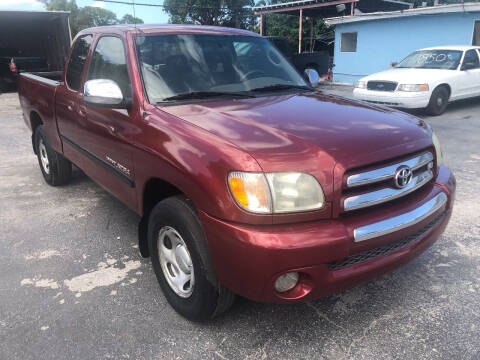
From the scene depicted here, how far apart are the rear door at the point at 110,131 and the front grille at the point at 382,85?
756 cm

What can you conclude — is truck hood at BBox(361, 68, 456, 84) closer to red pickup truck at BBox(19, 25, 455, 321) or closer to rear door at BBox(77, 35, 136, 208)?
red pickup truck at BBox(19, 25, 455, 321)

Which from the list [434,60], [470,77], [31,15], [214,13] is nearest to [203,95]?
[434,60]

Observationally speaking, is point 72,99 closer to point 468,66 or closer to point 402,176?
point 402,176

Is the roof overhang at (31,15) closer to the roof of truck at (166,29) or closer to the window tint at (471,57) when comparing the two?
the window tint at (471,57)

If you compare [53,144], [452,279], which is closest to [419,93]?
[452,279]

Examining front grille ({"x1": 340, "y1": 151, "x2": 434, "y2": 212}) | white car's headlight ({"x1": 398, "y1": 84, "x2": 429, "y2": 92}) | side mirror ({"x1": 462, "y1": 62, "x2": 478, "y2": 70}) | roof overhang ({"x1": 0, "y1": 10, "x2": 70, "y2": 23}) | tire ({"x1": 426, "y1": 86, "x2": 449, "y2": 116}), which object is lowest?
tire ({"x1": 426, "y1": 86, "x2": 449, "y2": 116})

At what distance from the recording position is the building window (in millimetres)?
18219

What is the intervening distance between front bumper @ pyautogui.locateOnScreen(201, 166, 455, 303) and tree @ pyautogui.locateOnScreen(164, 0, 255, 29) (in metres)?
35.9

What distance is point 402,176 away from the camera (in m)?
2.25

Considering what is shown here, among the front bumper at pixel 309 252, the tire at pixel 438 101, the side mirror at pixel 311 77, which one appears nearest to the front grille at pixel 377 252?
the front bumper at pixel 309 252

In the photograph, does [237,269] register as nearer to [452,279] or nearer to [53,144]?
[452,279]

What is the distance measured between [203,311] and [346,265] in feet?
2.82

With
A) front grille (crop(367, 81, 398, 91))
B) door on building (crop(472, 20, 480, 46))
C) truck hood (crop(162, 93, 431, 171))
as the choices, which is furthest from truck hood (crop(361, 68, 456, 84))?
truck hood (crop(162, 93, 431, 171))

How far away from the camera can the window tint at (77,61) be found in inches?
151
